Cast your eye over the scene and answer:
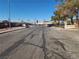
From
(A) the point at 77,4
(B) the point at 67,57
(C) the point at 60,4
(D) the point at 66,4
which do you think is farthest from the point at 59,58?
(C) the point at 60,4

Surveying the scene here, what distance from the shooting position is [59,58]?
1089 centimetres

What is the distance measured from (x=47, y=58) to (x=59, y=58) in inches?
24.7

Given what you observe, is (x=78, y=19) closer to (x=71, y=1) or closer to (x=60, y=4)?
(x=60, y=4)

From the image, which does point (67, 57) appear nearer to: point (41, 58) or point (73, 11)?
point (41, 58)

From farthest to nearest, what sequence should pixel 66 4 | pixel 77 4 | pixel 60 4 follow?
pixel 60 4 < pixel 66 4 < pixel 77 4

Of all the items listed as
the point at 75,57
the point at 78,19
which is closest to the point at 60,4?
the point at 78,19

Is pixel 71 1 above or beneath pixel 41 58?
above

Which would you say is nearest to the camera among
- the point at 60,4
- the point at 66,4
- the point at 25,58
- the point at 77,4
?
the point at 25,58

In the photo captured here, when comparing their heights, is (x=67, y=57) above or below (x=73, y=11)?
below

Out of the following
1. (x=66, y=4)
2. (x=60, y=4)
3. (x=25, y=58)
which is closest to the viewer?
(x=25, y=58)

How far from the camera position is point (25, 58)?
10.8 m

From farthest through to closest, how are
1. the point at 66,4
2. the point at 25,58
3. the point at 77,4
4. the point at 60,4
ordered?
the point at 60,4
the point at 66,4
the point at 77,4
the point at 25,58

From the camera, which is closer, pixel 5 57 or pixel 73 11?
pixel 5 57

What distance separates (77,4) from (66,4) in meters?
8.40
